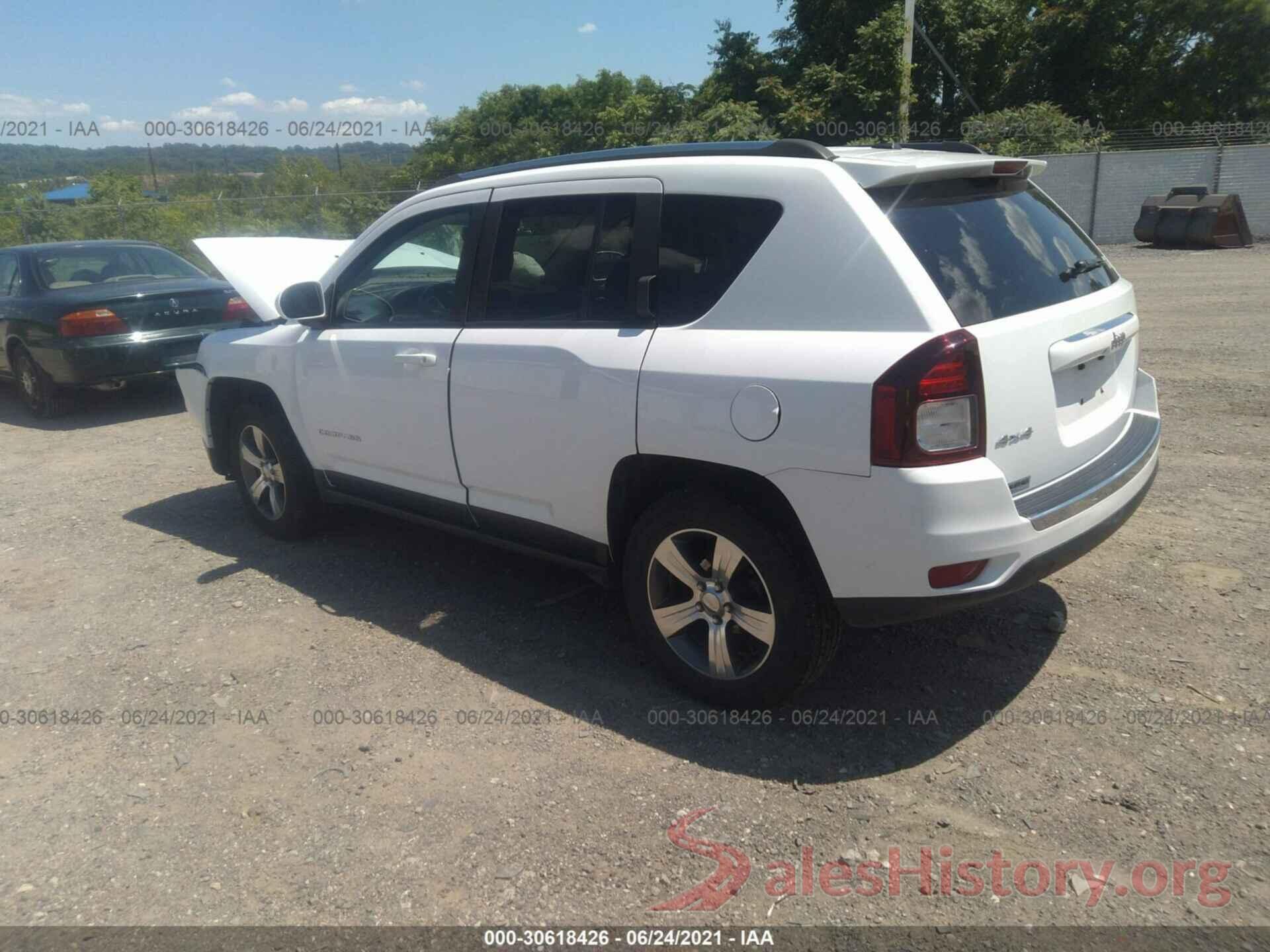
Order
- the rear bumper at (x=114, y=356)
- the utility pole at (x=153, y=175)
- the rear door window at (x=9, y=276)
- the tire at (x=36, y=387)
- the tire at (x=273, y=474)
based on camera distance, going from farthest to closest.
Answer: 1. the utility pole at (x=153, y=175)
2. the rear door window at (x=9, y=276)
3. the tire at (x=36, y=387)
4. the rear bumper at (x=114, y=356)
5. the tire at (x=273, y=474)

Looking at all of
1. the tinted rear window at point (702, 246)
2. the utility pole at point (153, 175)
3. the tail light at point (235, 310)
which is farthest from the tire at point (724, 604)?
the utility pole at point (153, 175)

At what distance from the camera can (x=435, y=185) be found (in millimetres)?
4398

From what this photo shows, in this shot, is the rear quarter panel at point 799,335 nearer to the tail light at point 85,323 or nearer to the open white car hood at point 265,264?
the open white car hood at point 265,264

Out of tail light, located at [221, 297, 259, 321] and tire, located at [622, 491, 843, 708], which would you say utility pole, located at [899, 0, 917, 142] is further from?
tire, located at [622, 491, 843, 708]

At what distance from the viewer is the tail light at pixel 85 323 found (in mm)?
8516

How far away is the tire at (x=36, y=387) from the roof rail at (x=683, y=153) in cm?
650

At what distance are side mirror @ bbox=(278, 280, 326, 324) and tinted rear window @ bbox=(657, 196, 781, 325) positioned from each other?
6.75 ft

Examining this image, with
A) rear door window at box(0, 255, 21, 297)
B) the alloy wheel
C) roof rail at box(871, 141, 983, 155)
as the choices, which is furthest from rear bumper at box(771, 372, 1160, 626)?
rear door window at box(0, 255, 21, 297)

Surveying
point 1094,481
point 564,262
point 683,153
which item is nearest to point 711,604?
point 1094,481

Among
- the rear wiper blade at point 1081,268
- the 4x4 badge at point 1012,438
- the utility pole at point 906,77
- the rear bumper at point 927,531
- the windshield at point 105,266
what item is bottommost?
the rear bumper at point 927,531

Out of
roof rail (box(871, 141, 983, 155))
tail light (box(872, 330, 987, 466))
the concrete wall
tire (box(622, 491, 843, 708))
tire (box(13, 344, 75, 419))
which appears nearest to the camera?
tail light (box(872, 330, 987, 466))

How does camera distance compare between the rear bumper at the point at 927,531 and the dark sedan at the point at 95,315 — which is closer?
the rear bumper at the point at 927,531

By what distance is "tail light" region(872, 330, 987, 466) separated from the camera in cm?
275

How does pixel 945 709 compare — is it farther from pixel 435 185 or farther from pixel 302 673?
pixel 435 185
